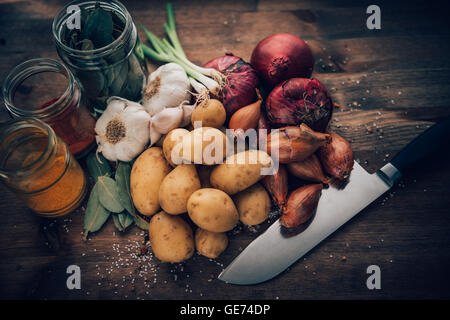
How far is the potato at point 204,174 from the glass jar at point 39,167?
1.08 ft

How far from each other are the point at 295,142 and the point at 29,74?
715mm

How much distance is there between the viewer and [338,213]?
80 centimetres

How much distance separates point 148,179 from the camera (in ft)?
2.37

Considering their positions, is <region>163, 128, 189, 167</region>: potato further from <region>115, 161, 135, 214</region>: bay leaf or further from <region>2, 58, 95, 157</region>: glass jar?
<region>2, 58, 95, 157</region>: glass jar

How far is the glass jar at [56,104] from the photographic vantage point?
0.71m

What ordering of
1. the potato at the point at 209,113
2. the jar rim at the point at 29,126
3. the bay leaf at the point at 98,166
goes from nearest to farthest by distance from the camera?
1. the jar rim at the point at 29,126
2. the potato at the point at 209,113
3. the bay leaf at the point at 98,166

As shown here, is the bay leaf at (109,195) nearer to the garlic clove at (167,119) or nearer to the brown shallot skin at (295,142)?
the garlic clove at (167,119)

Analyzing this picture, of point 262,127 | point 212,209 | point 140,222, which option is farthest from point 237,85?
point 140,222

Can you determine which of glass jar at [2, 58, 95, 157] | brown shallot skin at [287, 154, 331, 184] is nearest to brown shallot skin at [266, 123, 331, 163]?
brown shallot skin at [287, 154, 331, 184]

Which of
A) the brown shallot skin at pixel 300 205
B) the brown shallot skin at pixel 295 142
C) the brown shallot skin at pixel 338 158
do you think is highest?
the brown shallot skin at pixel 295 142

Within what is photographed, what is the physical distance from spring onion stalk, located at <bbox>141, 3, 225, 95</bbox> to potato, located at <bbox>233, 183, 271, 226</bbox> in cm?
29

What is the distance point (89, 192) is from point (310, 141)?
2.09 feet

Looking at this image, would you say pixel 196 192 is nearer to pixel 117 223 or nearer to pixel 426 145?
pixel 117 223

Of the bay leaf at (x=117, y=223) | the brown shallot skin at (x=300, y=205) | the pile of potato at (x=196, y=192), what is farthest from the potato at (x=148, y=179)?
the brown shallot skin at (x=300, y=205)
